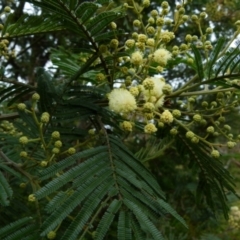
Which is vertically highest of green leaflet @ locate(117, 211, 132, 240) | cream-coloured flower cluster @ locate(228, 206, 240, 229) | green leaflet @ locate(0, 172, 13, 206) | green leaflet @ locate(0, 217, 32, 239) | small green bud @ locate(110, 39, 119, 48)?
small green bud @ locate(110, 39, 119, 48)

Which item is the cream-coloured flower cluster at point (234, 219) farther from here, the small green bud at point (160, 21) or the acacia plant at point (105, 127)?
the small green bud at point (160, 21)

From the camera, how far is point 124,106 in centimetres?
139

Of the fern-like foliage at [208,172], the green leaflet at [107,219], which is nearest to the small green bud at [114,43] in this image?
the green leaflet at [107,219]

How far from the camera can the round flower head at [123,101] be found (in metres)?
1.39

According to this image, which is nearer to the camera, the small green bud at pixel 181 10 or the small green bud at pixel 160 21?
the small green bud at pixel 160 21

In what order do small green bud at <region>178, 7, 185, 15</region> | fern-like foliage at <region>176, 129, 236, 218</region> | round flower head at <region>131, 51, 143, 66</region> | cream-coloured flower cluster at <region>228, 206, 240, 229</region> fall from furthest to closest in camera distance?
cream-coloured flower cluster at <region>228, 206, 240, 229</region>
fern-like foliage at <region>176, 129, 236, 218</region>
small green bud at <region>178, 7, 185, 15</region>
round flower head at <region>131, 51, 143, 66</region>

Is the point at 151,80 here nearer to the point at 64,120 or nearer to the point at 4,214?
the point at 64,120

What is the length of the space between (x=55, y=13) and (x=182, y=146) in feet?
2.77

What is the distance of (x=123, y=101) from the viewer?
1389 mm

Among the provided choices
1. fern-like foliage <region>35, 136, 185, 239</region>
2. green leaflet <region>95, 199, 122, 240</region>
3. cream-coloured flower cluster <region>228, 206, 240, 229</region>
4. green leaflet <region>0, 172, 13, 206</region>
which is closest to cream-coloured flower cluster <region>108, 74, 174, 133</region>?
fern-like foliage <region>35, 136, 185, 239</region>

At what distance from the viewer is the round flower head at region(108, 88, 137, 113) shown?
1.39 m

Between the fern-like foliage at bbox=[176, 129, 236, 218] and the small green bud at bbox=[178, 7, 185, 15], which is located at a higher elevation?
the small green bud at bbox=[178, 7, 185, 15]

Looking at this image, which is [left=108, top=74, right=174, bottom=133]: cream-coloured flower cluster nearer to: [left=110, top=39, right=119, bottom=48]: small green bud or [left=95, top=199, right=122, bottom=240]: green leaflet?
[left=110, top=39, right=119, bottom=48]: small green bud

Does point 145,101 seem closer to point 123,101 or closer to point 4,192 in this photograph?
point 123,101
